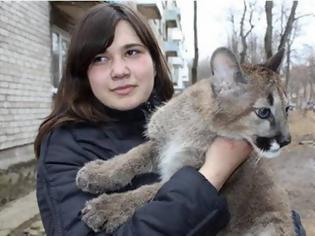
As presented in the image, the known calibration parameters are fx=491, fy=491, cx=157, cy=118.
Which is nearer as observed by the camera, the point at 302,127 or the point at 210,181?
the point at 210,181

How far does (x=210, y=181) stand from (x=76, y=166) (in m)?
0.73

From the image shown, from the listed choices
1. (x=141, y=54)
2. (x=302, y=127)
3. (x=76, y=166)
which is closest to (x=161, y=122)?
(x=141, y=54)

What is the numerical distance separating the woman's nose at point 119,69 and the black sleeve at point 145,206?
410 millimetres

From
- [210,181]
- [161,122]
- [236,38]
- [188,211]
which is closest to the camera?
[188,211]

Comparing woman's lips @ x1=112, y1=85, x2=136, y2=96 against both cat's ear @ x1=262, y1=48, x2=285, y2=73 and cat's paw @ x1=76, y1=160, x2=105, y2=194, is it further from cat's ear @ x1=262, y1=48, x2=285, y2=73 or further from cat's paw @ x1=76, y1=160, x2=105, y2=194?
cat's ear @ x1=262, y1=48, x2=285, y2=73

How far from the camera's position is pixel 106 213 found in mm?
2367

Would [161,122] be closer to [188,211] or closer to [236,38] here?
[188,211]

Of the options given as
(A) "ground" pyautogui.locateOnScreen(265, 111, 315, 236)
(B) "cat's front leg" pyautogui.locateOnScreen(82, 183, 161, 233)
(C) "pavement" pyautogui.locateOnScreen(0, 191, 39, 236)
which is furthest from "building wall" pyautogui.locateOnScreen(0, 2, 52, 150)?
(B) "cat's front leg" pyautogui.locateOnScreen(82, 183, 161, 233)

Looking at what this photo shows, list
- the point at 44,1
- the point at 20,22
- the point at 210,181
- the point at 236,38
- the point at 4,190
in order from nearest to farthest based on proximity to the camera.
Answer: the point at 210,181
the point at 4,190
the point at 20,22
the point at 44,1
the point at 236,38

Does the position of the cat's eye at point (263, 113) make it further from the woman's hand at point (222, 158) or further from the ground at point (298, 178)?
the ground at point (298, 178)

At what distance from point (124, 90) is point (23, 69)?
7727mm

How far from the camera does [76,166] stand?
8.29 feet

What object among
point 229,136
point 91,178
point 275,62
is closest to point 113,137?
point 91,178

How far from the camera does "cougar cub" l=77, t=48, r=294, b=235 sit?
8.30 ft
